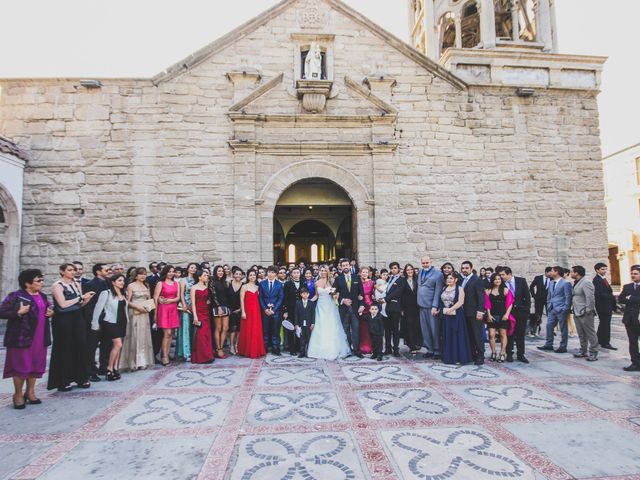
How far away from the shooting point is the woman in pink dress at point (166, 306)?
21.7 ft

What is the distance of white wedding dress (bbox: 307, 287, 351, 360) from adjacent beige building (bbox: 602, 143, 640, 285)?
26179 millimetres

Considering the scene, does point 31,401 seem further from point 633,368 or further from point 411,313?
point 633,368

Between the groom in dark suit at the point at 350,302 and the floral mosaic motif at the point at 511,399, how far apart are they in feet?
8.24

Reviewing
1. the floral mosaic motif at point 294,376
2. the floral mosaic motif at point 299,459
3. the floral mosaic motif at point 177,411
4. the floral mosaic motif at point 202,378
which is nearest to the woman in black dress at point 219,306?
the floral mosaic motif at point 202,378

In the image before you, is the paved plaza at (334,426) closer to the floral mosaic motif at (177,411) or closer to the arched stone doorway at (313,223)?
the floral mosaic motif at (177,411)

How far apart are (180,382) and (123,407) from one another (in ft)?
3.51

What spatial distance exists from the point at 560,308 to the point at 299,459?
21.7 ft

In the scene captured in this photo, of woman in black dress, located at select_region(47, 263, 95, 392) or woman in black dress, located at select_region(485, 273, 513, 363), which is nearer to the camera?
woman in black dress, located at select_region(47, 263, 95, 392)

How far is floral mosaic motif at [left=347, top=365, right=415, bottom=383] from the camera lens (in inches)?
218

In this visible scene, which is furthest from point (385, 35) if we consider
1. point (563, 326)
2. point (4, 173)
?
point (4, 173)

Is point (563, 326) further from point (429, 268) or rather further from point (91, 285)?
point (91, 285)

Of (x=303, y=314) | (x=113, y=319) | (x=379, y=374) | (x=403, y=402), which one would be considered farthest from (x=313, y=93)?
(x=403, y=402)

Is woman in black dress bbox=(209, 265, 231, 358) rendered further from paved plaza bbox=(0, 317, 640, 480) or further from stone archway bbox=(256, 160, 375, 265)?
stone archway bbox=(256, 160, 375, 265)

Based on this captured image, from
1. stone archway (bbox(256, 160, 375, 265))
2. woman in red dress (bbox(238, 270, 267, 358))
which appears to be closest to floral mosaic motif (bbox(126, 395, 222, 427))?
woman in red dress (bbox(238, 270, 267, 358))
